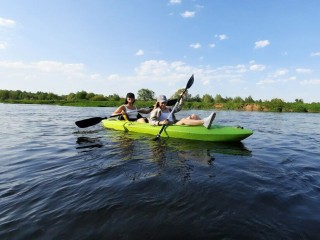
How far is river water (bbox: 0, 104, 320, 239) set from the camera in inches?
115

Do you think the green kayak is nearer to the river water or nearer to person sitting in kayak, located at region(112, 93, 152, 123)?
the river water

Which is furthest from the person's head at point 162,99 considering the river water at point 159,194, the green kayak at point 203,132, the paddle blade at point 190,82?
the river water at point 159,194

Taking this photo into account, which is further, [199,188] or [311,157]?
[311,157]

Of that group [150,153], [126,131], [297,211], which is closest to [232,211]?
[297,211]

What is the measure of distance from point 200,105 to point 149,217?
1322 inches

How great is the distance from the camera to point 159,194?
3.88m

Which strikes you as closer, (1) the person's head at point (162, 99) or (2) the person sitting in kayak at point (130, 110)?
(1) the person's head at point (162, 99)

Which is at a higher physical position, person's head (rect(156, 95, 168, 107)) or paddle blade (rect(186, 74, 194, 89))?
paddle blade (rect(186, 74, 194, 89))

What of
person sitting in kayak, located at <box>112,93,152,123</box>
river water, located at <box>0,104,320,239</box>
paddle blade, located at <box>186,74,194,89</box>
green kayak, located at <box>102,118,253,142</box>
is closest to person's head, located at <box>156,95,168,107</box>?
green kayak, located at <box>102,118,253,142</box>

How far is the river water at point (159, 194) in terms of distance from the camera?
115 inches

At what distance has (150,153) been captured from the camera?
6645mm

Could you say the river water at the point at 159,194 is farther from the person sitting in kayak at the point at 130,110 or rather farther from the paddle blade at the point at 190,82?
the person sitting in kayak at the point at 130,110

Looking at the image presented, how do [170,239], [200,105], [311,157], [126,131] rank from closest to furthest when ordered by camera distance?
1. [170,239]
2. [311,157]
3. [126,131]
4. [200,105]

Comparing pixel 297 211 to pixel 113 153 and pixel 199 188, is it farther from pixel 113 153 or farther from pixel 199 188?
pixel 113 153
